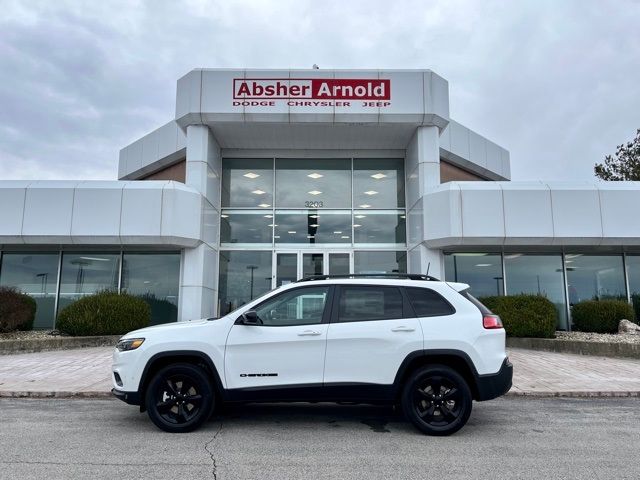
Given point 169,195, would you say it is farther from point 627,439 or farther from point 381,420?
point 627,439

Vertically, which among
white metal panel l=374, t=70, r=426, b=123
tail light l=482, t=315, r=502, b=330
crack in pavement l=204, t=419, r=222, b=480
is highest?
white metal panel l=374, t=70, r=426, b=123

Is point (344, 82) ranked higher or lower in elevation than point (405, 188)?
higher

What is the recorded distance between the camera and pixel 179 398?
576cm

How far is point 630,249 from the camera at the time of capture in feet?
50.8

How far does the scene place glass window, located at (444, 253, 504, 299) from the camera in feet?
50.3

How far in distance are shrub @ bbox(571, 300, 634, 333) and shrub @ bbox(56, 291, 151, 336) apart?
12595 millimetres

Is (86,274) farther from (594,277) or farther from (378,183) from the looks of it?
(594,277)

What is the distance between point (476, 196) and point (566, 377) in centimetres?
603

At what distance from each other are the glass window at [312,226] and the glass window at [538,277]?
529cm

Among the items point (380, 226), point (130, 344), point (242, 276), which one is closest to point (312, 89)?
point (380, 226)

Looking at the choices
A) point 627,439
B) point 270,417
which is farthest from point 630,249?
point 270,417

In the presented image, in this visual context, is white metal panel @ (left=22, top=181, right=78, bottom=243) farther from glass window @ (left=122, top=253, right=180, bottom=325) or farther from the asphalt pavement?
the asphalt pavement

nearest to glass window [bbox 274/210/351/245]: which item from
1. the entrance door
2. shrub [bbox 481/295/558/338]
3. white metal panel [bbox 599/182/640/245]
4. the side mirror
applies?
the entrance door

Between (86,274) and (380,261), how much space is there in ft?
31.3
